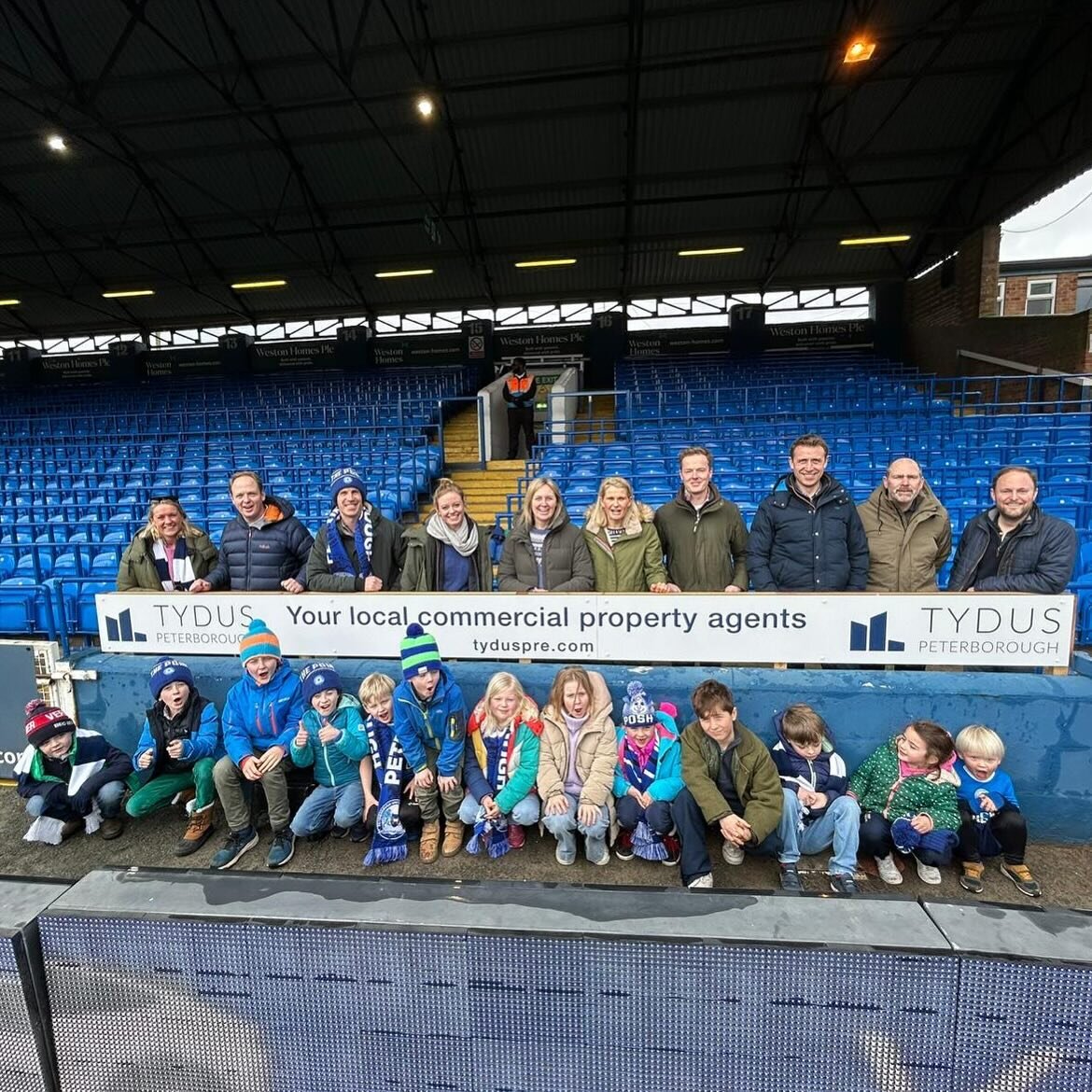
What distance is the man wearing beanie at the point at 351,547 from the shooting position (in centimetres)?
339

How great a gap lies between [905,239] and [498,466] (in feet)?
39.8

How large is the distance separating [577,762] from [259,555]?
2270 millimetres

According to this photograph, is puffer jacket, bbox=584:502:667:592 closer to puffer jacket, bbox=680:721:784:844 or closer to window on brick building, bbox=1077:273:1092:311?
puffer jacket, bbox=680:721:784:844

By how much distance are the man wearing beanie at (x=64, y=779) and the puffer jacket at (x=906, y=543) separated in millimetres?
4312

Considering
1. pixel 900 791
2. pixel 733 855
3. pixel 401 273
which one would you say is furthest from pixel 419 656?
pixel 401 273

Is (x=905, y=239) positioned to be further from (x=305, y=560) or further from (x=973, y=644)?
(x=305, y=560)

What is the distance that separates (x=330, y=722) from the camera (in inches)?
120

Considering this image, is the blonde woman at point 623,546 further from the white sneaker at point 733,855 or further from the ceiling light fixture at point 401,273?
the ceiling light fixture at point 401,273

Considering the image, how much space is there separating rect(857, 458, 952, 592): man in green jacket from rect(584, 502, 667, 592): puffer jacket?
3.76 ft

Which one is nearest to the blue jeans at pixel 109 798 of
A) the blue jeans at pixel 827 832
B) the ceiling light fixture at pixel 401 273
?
the blue jeans at pixel 827 832

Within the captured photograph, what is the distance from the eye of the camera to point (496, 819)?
2.93 m

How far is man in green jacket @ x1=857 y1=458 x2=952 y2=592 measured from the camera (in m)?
3.04

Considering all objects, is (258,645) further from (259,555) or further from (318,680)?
(259,555)

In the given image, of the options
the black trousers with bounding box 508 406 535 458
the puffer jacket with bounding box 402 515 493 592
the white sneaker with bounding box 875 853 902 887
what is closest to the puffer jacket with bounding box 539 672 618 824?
the puffer jacket with bounding box 402 515 493 592
